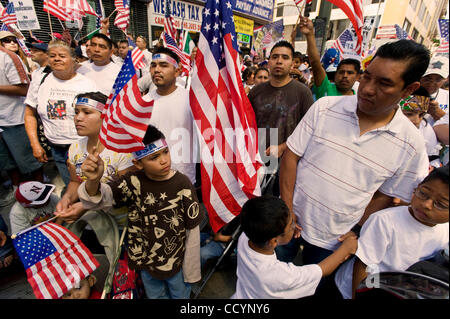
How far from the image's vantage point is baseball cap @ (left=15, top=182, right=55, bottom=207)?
232 cm

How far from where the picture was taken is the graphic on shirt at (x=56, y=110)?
290cm

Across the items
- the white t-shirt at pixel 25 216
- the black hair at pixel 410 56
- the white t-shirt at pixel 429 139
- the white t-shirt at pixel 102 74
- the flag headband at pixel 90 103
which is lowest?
the white t-shirt at pixel 25 216

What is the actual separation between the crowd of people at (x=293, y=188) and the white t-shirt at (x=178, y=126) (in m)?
0.01

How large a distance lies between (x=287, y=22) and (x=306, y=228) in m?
37.4

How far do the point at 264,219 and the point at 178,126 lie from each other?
1661 millimetres

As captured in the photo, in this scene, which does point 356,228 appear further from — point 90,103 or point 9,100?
point 9,100

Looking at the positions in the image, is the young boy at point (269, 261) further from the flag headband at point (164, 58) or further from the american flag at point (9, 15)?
the american flag at point (9, 15)

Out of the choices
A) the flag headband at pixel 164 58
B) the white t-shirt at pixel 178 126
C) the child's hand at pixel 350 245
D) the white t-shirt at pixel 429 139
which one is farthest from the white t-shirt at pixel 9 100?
the white t-shirt at pixel 429 139

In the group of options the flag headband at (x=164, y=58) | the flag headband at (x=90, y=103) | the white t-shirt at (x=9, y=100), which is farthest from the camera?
the white t-shirt at (x=9, y=100)

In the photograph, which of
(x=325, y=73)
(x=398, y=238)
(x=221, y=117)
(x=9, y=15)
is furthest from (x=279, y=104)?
(x=9, y=15)

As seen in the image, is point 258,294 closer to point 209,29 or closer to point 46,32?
point 209,29

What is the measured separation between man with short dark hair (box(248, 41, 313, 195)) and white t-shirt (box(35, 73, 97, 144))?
2.26 meters

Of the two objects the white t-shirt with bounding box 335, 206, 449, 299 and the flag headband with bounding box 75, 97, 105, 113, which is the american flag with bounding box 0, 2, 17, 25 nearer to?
the flag headband with bounding box 75, 97, 105, 113

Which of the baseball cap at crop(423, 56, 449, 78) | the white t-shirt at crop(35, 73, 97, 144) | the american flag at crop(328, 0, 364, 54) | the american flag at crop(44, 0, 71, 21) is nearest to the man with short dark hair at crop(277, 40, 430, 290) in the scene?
the baseball cap at crop(423, 56, 449, 78)
